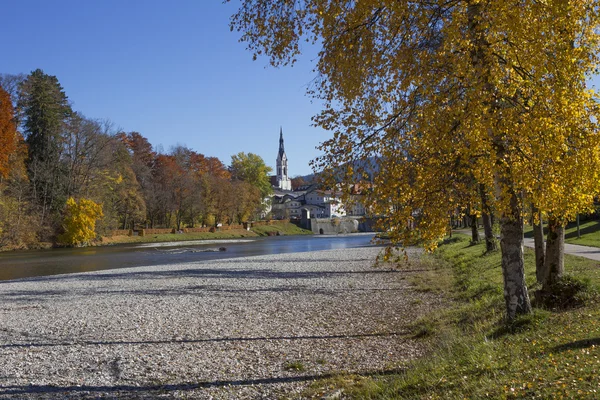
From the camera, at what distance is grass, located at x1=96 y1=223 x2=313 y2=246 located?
64.3 metres

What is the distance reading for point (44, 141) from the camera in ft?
183

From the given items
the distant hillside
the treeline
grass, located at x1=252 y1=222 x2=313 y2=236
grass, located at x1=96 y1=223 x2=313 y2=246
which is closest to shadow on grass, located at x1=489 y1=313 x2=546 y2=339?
the distant hillside

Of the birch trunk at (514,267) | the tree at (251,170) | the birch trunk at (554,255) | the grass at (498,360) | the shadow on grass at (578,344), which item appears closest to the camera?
→ the grass at (498,360)

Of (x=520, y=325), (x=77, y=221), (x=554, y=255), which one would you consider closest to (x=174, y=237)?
(x=77, y=221)

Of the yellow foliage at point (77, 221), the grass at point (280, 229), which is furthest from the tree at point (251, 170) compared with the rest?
the yellow foliage at point (77, 221)

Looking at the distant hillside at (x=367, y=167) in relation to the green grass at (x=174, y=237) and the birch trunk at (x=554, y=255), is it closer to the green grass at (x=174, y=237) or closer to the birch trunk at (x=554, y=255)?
the birch trunk at (x=554, y=255)

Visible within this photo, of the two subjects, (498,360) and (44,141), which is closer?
(498,360)

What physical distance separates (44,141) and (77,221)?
9805 mm

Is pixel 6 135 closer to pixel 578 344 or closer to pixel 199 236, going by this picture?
pixel 199 236

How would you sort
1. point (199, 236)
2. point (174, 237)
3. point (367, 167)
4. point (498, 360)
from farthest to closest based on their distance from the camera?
point (199, 236) → point (174, 237) → point (367, 167) → point (498, 360)

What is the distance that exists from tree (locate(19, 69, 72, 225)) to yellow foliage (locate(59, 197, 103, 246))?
70.8 inches

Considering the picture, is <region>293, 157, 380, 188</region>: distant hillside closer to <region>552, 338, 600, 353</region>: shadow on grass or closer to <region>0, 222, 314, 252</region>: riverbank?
<region>552, 338, 600, 353</region>: shadow on grass

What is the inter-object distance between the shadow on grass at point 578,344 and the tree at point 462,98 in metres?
Answer: 1.79

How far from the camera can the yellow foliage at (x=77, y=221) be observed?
55031 mm
